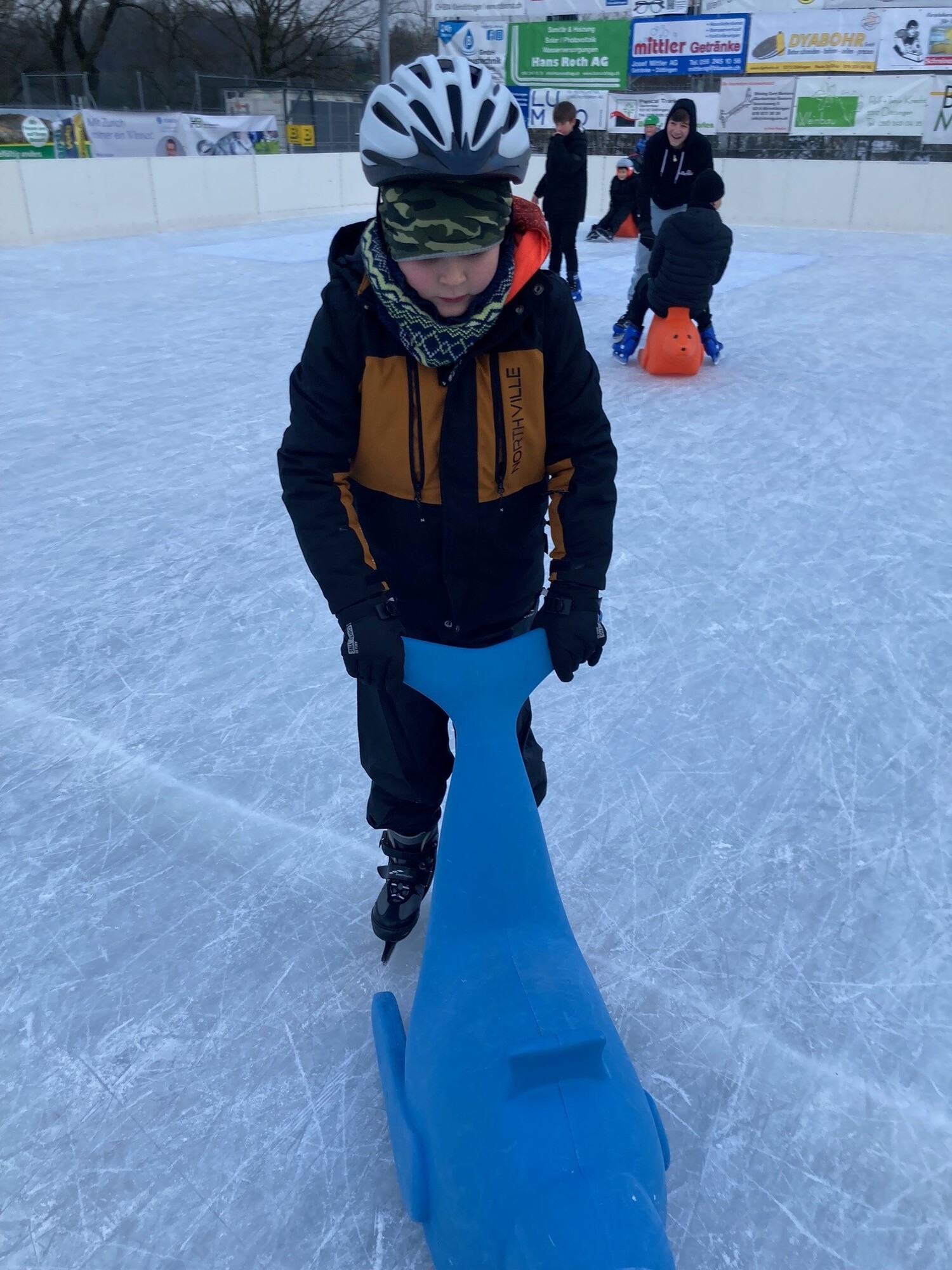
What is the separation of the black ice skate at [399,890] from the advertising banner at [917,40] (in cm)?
1307

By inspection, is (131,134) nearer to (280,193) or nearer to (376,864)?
(280,193)

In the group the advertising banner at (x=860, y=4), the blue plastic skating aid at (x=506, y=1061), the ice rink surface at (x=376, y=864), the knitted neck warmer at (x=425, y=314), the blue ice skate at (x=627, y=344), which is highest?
the advertising banner at (x=860, y=4)

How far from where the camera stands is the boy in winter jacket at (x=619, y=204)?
397 inches

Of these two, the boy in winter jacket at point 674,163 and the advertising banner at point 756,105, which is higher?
the advertising banner at point 756,105

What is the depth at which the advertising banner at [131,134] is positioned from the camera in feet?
33.8

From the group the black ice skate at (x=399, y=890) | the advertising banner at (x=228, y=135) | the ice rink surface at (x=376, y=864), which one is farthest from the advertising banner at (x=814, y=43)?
the black ice skate at (x=399, y=890)

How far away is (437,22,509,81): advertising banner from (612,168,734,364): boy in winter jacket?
36.8 ft

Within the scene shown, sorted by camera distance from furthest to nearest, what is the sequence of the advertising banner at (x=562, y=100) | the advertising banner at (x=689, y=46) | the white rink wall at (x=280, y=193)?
the advertising banner at (x=562, y=100), the advertising banner at (x=689, y=46), the white rink wall at (x=280, y=193)

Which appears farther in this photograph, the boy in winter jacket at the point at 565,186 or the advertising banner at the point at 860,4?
the advertising banner at the point at 860,4

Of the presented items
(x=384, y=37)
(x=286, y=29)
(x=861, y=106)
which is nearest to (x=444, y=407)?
(x=861, y=106)

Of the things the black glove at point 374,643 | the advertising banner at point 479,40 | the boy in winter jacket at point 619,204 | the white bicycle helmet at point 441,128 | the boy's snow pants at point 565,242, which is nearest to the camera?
the white bicycle helmet at point 441,128

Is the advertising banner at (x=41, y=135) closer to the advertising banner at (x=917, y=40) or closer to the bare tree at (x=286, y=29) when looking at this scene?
the advertising banner at (x=917, y=40)

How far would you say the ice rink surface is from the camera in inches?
45.5

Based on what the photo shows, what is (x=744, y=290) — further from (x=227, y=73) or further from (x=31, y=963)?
(x=227, y=73)
